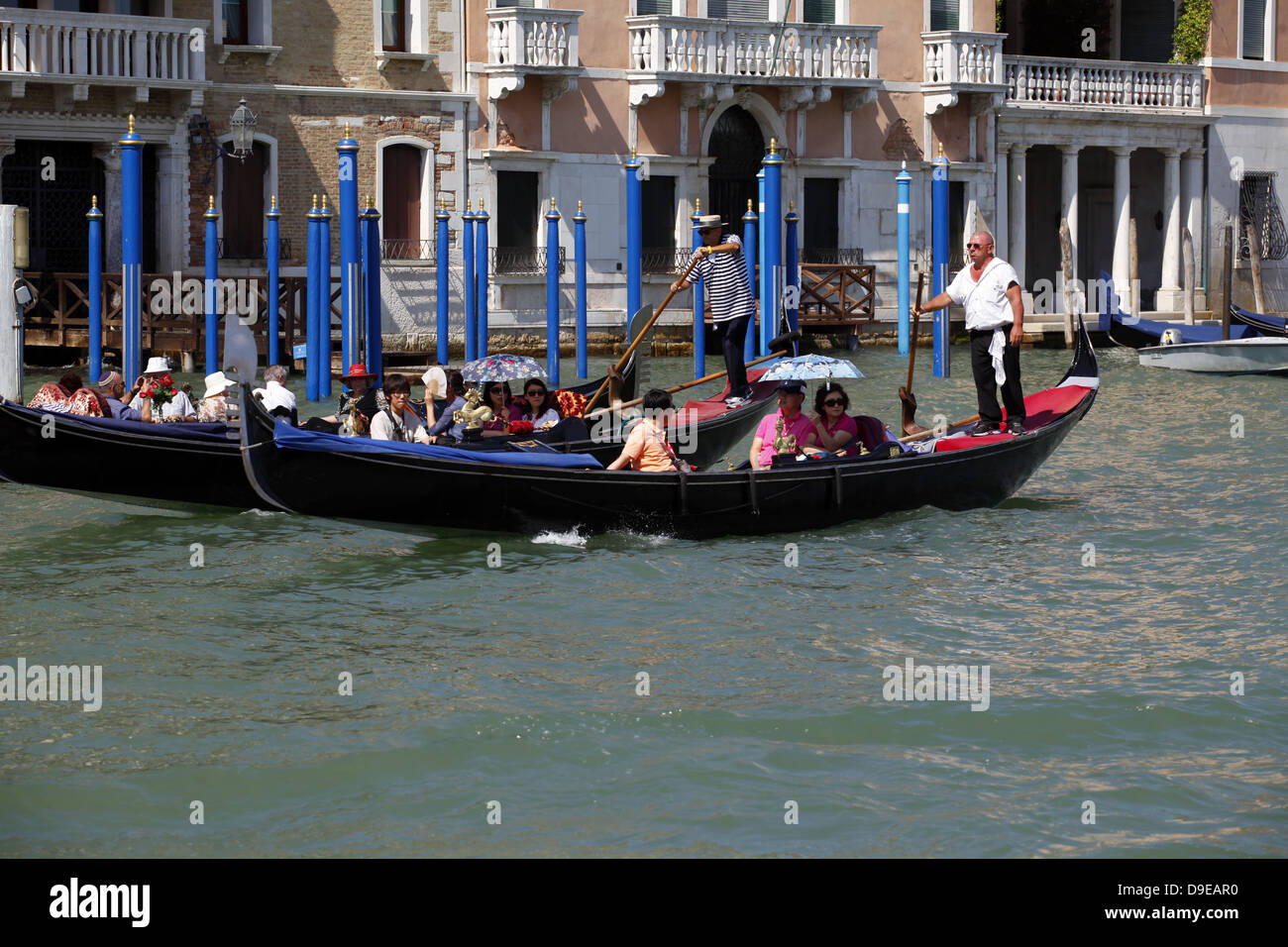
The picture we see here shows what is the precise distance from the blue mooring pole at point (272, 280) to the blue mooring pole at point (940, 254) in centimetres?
597

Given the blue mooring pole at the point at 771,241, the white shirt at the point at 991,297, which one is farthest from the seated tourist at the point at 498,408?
the blue mooring pole at the point at 771,241

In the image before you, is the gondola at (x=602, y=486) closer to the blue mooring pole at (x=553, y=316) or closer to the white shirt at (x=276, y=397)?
the white shirt at (x=276, y=397)

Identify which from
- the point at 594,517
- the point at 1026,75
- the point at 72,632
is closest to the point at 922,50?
the point at 1026,75

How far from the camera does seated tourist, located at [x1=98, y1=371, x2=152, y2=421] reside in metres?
11.0

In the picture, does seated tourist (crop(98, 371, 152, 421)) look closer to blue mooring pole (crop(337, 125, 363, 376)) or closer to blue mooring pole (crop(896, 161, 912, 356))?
blue mooring pole (crop(337, 125, 363, 376))

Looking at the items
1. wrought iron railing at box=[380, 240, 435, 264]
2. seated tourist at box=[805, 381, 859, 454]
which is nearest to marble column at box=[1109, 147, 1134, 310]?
wrought iron railing at box=[380, 240, 435, 264]

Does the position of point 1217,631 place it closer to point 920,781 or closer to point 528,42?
point 920,781

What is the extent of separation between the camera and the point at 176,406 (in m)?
11.3

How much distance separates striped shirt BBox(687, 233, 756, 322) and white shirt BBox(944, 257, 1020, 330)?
1.99 meters

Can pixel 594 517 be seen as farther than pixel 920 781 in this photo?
Yes

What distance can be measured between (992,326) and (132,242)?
5.97 m

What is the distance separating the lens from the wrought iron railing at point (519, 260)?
2073 centimetres

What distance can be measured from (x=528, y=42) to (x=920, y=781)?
617 inches
